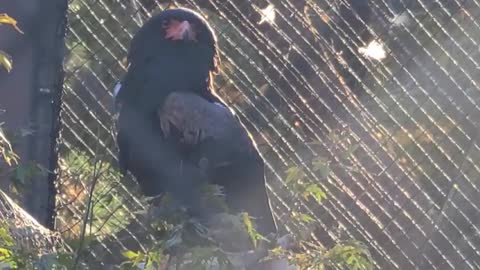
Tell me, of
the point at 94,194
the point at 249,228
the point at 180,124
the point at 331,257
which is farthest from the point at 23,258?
the point at 180,124

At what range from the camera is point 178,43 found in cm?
388

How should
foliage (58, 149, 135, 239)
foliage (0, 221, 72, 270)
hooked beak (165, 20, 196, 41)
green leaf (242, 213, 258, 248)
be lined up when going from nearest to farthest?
foliage (0, 221, 72, 270) < green leaf (242, 213, 258, 248) < foliage (58, 149, 135, 239) < hooked beak (165, 20, 196, 41)

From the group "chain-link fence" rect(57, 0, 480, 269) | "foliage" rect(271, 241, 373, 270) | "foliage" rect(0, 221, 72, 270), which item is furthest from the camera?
"chain-link fence" rect(57, 0, 480, 269)

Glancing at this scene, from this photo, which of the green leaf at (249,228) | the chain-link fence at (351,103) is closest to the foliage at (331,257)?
the green leaf at (249,228)

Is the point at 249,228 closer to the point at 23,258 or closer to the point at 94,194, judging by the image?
the point at 23,258

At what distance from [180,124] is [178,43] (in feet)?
0.92

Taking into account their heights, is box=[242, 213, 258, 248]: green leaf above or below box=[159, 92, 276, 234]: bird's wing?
below

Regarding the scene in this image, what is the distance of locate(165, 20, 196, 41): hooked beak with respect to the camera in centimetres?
385

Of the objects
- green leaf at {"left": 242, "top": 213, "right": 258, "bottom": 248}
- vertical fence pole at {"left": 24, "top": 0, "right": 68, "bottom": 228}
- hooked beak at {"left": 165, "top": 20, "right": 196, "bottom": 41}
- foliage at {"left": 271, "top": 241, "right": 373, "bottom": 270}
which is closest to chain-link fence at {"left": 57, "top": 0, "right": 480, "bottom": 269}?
vertical fence pole at {"left": 24, "top": 0, "right": 68, "bottom": 228}

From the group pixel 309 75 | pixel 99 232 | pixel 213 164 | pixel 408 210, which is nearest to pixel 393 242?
pixel 408 210

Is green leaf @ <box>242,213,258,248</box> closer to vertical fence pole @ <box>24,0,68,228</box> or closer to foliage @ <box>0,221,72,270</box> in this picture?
foliage @ <box>0,221,72,270</box>

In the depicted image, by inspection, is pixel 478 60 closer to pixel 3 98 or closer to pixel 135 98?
pixel 135 98

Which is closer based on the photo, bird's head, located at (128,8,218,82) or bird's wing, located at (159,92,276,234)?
bird's wing, located at (159,92,276,234)

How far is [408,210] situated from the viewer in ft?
15.5
